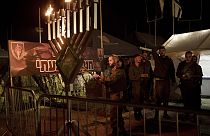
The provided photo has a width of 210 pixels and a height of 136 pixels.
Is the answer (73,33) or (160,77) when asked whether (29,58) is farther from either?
(160,77)

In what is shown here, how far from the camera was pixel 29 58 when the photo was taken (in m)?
9.72

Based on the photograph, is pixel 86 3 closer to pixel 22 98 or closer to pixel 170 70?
pixel 22 98

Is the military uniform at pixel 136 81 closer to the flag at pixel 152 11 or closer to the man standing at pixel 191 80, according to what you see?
the man standing at pixel 191 80

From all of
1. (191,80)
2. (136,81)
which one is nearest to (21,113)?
(136,81)

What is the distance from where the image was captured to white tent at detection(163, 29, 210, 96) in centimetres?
1136

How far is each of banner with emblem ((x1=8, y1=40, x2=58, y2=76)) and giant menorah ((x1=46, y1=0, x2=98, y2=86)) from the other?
2605 millimetres

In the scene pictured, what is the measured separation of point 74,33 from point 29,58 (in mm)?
3710

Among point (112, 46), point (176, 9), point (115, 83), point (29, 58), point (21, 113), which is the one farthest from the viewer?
point (112, 46)

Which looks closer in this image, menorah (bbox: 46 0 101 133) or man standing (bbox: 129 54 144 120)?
menorah (bbox: 46 0 101 133)

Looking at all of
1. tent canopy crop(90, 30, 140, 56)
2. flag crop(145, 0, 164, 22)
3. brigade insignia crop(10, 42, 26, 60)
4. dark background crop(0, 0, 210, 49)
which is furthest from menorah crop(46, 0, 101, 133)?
dark background crop(0, 0, 210, 49)

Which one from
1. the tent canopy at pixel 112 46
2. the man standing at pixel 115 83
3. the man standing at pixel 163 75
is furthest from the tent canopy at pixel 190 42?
the man standing at pixel 115 83

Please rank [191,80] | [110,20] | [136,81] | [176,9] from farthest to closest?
[110,20] < [176,9] < [136,81] < [191,80]

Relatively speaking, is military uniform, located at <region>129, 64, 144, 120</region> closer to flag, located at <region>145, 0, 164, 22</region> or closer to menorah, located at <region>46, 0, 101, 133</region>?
menorah, located at <region>46, 0, 101, 133</region>

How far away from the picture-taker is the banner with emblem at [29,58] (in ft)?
30.0
